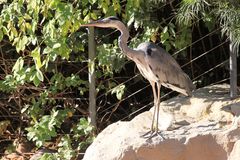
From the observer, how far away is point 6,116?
5.79 m

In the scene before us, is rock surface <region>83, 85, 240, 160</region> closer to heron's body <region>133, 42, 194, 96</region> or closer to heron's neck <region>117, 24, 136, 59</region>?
heron's body <region>133, 42, 194, 96</region>

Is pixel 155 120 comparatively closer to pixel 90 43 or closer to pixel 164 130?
pixel 164 130

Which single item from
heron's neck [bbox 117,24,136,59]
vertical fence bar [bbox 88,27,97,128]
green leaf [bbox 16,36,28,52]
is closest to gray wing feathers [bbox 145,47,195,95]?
heron's neck [bbox 117,24,136,59]

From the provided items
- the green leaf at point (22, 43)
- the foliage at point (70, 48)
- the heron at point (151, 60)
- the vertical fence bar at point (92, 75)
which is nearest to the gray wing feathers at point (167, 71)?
the heron at point (151, 60)

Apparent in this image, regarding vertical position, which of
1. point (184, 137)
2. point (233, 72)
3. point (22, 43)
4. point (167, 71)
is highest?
point (22, 43)

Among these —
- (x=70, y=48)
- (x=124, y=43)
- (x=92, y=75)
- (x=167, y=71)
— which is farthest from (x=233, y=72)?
(x=70, y=48)

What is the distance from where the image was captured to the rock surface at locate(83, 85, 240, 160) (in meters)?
4.07

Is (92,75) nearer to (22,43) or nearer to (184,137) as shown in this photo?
(22,43)

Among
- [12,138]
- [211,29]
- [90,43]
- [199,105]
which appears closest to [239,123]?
[199,105]

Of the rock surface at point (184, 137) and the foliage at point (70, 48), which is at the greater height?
the foliage at point (70, 48)

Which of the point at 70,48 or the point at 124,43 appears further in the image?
the point at 70,48

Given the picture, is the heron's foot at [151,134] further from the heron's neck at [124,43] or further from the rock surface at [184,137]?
the heron's neck at [124,43]

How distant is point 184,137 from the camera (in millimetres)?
4113

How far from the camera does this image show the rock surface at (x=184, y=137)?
407cm
